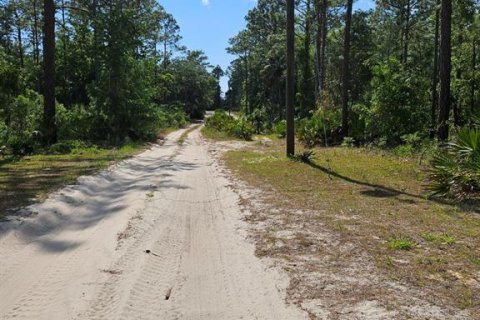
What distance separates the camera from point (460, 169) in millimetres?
10062

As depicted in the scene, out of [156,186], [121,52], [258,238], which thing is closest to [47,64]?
[121,52]

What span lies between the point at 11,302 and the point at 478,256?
17.6 ft

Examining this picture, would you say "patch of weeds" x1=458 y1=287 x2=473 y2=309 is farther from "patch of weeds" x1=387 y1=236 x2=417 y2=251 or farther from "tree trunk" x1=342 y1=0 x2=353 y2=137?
"tree trunk" x1=342 y1=0 x2=353 y2=137

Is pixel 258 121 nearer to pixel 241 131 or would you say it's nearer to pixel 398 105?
pixel 241 131

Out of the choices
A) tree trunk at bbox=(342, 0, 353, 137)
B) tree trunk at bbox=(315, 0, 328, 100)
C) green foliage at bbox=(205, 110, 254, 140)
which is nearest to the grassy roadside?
tree trunk at bbox=(342, 0, 353, 137)

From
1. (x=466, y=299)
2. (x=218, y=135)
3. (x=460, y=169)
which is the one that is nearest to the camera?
(x=466, y=299)

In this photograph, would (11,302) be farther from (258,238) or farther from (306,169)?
(306,169)

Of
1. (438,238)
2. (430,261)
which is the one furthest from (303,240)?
(438,238)

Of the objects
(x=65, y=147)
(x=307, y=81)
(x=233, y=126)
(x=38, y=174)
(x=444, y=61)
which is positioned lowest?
(x=38, y=174)

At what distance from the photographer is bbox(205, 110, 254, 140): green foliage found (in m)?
36.0

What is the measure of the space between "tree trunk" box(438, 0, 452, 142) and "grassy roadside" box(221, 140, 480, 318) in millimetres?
2759

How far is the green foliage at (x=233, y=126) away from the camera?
36.0 metres

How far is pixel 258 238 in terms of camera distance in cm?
711

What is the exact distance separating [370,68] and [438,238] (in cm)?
1959
